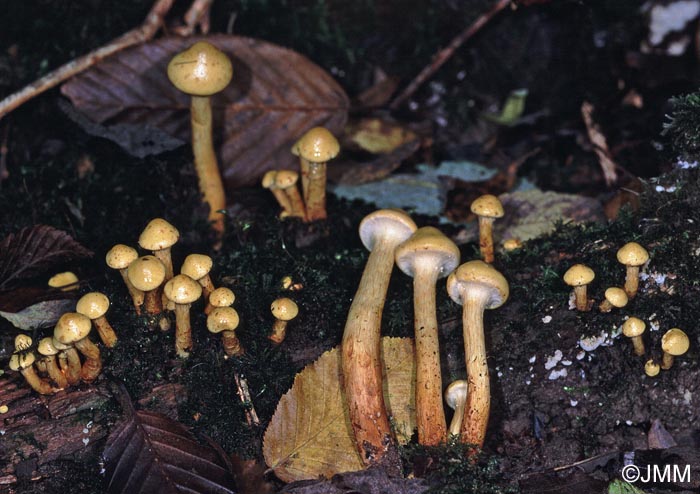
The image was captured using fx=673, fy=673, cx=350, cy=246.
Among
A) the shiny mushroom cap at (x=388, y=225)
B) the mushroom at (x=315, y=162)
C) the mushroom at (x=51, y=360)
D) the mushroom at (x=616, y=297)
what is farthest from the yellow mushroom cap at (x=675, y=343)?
the mushroom at (x=51, y=360)

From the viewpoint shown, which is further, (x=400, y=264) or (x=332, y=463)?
(x=400, y=264)

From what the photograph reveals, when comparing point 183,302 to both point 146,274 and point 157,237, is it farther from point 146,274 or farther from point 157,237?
point 157,237

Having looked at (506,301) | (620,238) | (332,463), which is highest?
(620,238)

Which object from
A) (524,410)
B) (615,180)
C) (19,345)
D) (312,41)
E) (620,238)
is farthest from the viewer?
(312,41)

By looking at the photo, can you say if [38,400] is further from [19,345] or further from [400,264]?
[400,264]

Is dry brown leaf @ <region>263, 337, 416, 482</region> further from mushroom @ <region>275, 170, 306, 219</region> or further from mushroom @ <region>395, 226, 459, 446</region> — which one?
mushroom @ <region>275, 170, 306, 219</region>

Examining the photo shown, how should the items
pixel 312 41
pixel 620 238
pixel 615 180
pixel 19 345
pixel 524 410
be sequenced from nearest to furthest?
pixel 19 345 → pixel 524 410 → pixel 620 238 → pixel 615 180 → pixel 312 41

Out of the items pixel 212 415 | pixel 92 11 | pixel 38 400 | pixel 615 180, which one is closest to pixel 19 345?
pixel 38 400
